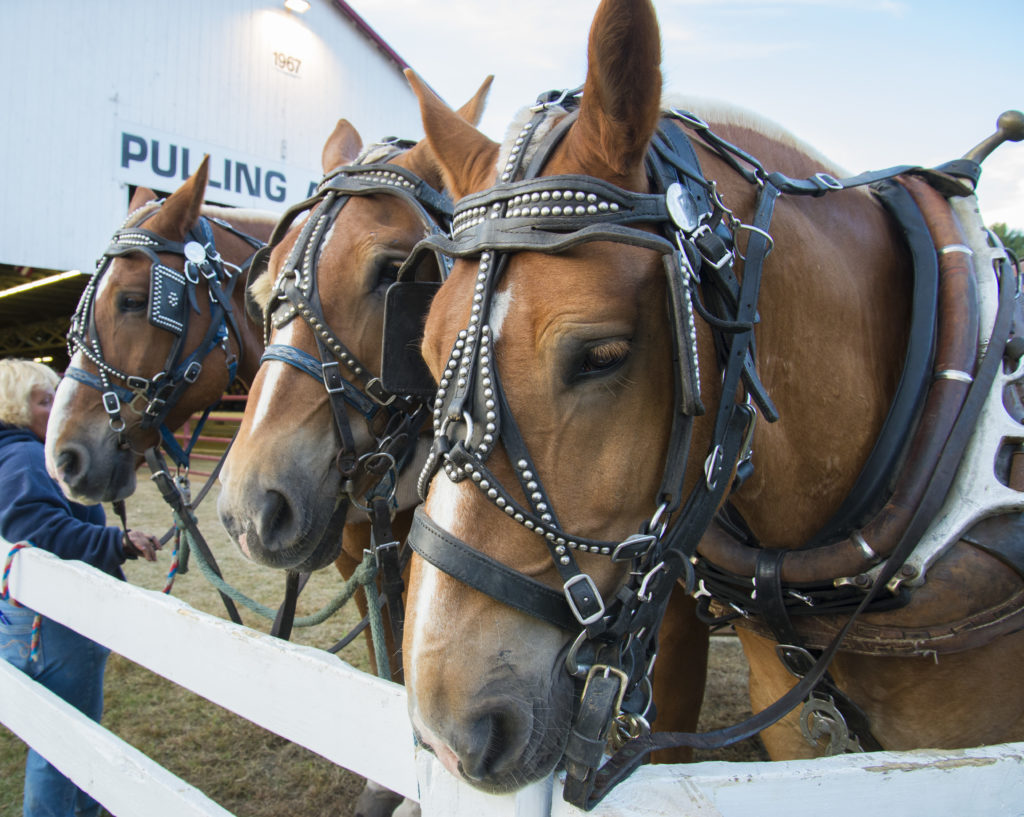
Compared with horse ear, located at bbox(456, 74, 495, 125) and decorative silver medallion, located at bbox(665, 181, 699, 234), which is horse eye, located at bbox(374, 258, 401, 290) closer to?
horse ear, located at bbox(456, 74, 495, 125)

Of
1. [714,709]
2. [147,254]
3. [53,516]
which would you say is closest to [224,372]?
[147,254]

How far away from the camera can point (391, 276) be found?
7.38 feet

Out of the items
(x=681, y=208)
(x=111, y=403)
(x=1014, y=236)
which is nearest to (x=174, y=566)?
(x=111, y=403)

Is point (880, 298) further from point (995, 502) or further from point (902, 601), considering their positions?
point (902, 601)

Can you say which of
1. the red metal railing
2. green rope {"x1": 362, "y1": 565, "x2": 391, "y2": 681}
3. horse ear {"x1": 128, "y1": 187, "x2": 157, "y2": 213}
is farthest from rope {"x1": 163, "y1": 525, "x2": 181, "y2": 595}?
the red metal railing

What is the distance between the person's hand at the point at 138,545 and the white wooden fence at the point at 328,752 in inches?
15.9

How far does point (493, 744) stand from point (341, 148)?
9.32 feet

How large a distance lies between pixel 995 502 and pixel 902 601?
276 millimetres

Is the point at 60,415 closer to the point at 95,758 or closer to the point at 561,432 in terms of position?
the point at 95,758

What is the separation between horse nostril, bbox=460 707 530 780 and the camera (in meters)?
0.98

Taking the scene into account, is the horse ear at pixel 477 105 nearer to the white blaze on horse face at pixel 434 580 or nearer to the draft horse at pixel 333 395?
the draft horse at pixel 333 395

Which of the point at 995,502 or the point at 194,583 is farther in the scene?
the point at 194,583

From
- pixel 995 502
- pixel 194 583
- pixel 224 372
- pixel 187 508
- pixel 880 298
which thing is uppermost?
pixel 880 298

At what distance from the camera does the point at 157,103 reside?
1032cm
